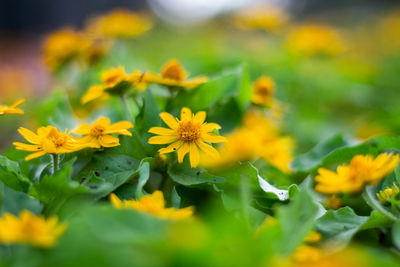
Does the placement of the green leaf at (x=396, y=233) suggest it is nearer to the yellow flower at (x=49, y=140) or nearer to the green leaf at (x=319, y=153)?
the green leaf at (x=319, y=153)

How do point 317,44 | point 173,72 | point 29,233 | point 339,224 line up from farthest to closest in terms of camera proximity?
point 317,44
point 173,72
point 339,224
point 29,233

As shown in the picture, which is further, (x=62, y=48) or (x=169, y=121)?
(x=62, y=48)

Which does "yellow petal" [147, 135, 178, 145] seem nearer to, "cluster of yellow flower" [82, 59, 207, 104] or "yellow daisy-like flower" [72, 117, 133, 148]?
"yellow daisy-like flower" [72, 117, 133, 148]

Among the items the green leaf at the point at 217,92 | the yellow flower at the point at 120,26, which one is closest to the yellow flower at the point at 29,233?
the green leaf at the point at 217,92

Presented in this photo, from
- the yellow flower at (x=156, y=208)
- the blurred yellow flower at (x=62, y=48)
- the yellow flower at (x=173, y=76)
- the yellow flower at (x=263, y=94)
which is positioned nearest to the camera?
the yellow flower at (x=156, y=208)

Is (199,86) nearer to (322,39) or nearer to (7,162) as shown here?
(7,162)

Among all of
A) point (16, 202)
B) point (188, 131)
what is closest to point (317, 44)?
point (188, 131)

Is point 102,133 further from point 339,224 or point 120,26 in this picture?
point 120,26
